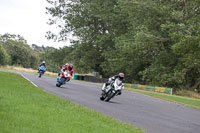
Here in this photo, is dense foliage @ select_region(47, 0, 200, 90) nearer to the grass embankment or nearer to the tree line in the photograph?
the tree line

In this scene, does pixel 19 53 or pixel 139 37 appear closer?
pixel 139 37

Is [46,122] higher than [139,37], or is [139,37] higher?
[139,37]

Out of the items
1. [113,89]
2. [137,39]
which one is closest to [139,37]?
Answer: [137,39]

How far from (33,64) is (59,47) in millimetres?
60874

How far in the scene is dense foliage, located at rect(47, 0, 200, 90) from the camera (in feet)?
136

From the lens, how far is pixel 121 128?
9406mm

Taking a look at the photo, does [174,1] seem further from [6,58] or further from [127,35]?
[6,58]

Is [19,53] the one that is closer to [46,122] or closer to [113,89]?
[113,89]

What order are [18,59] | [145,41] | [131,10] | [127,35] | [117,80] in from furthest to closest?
[18,59], [127,35], [131,10], [145,41], [117,80]

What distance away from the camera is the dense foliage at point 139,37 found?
41.3 metres

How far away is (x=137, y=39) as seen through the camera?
4462 centimetres

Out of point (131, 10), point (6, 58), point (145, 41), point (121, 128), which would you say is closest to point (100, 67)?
point (131, 10)

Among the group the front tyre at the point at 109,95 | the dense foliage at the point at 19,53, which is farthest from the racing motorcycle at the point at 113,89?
the dense foliage at the point at 19,53

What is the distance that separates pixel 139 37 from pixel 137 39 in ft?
1.45
